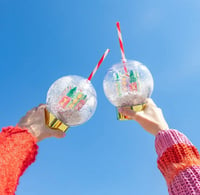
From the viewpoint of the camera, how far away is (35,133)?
1.95m

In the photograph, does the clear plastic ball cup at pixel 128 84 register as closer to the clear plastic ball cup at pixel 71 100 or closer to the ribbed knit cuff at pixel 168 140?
the clear plastic ball cup at pixel 71 100

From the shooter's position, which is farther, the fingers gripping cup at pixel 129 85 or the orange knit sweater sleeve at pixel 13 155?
the fingers gripping cup at pixel 129 85

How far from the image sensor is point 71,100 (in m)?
2.33

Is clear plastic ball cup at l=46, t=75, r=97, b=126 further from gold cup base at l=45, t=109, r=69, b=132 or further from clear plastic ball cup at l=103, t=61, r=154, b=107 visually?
clear plastic ball cup at l=103, t=61, r=154, b=107

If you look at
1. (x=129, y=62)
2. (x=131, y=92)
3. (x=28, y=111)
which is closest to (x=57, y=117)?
(x=28, y=111)

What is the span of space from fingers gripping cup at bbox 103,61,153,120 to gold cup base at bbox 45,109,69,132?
0.53 m

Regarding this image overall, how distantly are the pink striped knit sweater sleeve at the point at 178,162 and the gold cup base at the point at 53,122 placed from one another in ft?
2.68

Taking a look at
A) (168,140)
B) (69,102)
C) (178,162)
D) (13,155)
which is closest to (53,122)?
(69,102)

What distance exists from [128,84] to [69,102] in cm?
53

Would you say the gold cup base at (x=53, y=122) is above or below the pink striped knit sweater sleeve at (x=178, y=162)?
above

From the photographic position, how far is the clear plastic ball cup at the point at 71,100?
2320mm

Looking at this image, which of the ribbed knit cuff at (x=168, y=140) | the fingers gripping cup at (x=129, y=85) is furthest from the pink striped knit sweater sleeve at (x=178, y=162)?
the fingers gripping cup at (x=129, y=85)

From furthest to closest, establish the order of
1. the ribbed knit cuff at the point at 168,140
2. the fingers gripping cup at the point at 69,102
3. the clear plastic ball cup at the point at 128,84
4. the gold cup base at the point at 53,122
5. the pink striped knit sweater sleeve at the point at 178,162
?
the clear plastic ball cup at the point at 128,84 < the fingers gripping cup at the point at 69,102 < the gold cup base at the point at 53,122 < the ribbed knit cuff at the point at 168,140 < the pink striped knit sweater sleeve at the point at 178,162

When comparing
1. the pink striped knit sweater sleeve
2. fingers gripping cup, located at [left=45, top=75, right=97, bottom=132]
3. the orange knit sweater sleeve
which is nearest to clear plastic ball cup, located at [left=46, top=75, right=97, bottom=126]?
fingers gripping cup, located at [left=45, top=75, right=97, bottom=132]
